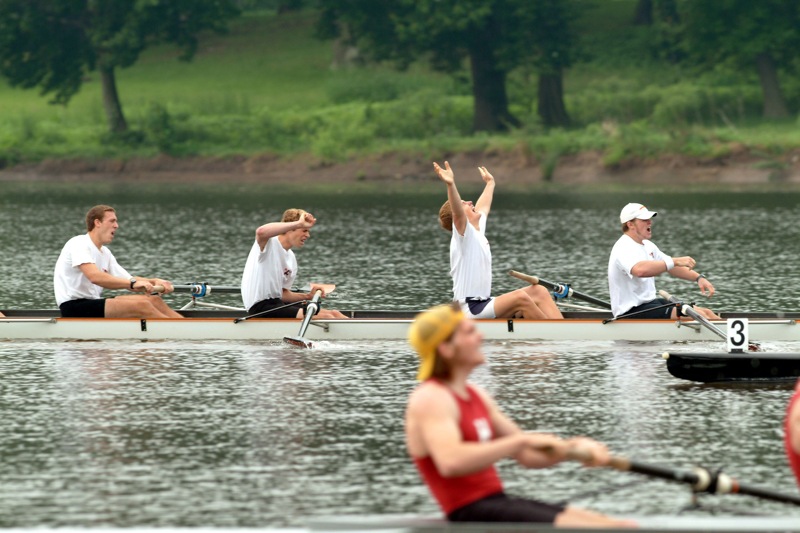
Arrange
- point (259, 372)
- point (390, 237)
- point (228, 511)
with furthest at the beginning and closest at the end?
point (390, 237) < point (259, 372) < point (228, 511)

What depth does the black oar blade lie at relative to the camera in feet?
61.7

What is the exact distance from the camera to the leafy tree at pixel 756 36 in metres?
66.8

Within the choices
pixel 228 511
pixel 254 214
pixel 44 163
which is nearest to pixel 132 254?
pixel 254 214

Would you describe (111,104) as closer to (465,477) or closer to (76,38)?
(76,38)

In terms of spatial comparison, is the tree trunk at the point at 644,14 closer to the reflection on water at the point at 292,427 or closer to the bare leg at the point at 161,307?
the bare leg at the point at 161,307

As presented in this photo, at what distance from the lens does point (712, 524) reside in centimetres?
869

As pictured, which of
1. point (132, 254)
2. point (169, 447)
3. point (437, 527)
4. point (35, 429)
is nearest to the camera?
point (437, 527)

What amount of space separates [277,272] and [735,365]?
5685mm

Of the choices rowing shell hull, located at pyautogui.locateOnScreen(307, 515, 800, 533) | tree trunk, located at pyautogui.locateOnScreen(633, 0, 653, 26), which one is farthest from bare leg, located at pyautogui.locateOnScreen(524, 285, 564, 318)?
tree trunk, located at pyautogui.locateOnScreen(633, 0, 653, 26)

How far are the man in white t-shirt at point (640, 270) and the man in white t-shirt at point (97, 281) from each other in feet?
16.9

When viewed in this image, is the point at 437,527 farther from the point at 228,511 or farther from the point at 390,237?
the point at 390,237

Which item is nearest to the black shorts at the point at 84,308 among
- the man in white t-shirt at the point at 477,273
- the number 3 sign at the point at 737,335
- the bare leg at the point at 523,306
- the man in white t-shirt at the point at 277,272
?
the man in white t-shirt at the point at 277,272

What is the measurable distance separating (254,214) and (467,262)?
1135 inches

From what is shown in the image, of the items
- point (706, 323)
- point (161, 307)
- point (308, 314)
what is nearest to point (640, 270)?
point (706, 323)
